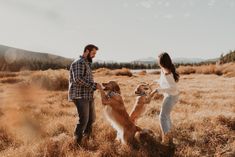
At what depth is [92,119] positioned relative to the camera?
22.9ft

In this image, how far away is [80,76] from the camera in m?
6.15

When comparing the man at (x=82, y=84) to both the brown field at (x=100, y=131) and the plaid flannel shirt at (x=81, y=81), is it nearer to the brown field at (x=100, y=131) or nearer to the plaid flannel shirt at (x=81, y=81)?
the plaid flannel shirt at (x=81, y=81)

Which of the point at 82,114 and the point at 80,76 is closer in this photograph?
the point at 80,76

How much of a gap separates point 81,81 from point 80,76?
0.33ft

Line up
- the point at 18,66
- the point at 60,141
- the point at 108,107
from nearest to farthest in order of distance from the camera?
1. the point at 108,107
2. the point at 60,141
3. the point at 18,66

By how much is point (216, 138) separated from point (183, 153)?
112cm

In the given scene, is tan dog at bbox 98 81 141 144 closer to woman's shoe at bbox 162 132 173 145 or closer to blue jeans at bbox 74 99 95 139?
blue jeans at bbox 74 99 95 139

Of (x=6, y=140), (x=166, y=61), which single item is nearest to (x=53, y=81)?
(x=6, y=140)

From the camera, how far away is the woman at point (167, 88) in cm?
622

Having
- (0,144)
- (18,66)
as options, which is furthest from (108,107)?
(18,66)

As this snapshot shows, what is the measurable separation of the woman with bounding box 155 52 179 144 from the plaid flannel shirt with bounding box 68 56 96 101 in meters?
1.25

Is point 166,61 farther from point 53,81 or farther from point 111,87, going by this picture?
point 53,81

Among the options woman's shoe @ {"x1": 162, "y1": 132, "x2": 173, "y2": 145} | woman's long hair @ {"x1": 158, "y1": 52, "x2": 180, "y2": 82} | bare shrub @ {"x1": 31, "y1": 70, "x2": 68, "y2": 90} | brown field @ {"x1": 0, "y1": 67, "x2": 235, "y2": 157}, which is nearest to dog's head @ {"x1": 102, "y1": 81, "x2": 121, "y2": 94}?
woman's long hair @ {"x1": 158, "y1": 52, "x2": 180, "y2": 82}

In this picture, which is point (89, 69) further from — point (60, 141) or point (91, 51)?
point (60, 141)
